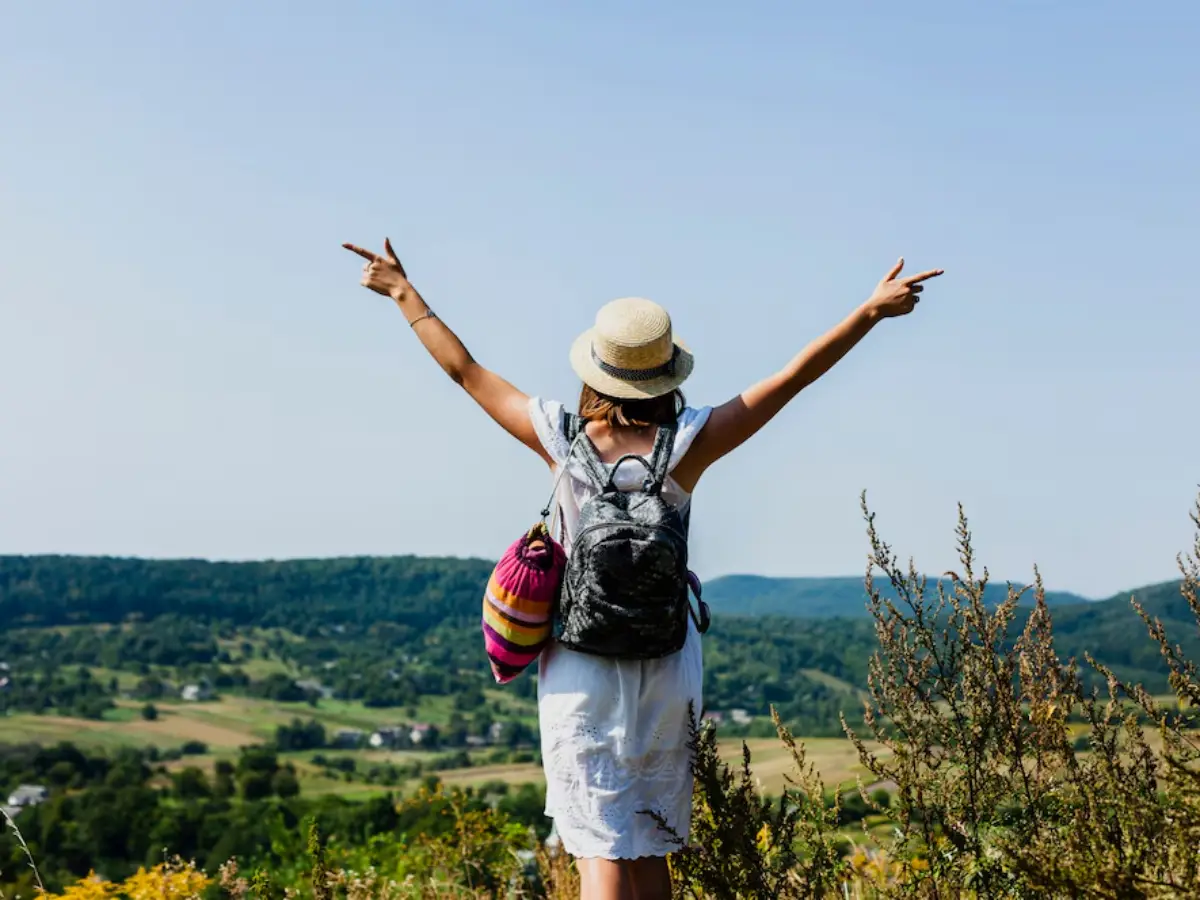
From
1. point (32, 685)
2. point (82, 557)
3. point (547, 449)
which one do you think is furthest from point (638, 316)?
point (82, 557)

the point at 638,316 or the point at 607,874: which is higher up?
the point at 638,316

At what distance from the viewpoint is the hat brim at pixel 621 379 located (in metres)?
3.30

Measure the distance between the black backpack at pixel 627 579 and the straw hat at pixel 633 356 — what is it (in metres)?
0.25

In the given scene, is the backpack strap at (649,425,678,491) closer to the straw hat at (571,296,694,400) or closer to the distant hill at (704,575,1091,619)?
the straw hat at (571,296,694,400)

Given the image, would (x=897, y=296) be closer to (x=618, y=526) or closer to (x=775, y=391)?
(x=775, y=391)

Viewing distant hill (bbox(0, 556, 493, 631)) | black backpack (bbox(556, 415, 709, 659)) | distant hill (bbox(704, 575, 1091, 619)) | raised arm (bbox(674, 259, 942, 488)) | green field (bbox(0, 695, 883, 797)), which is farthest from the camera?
distant hill (bbox(704, 575, 1091, 619))

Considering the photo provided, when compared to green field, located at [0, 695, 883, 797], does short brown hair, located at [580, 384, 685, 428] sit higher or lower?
higher

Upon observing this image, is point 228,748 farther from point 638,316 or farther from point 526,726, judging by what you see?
point 638,316

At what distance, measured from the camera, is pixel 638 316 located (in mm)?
3365

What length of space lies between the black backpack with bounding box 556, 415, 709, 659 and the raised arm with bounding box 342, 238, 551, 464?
1.10ft

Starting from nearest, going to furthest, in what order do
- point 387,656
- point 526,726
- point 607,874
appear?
point 607,874
point 526,726
point 387,656

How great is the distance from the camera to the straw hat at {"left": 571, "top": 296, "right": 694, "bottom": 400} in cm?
329

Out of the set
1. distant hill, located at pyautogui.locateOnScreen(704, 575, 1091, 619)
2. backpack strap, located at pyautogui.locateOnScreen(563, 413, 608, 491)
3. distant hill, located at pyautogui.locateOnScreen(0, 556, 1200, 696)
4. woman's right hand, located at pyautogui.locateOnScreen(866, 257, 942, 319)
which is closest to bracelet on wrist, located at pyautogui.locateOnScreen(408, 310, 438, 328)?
backpack strap, located at pyautogui.locateOnScreen(563, 413, 608, 491)

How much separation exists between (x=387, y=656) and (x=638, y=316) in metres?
125
